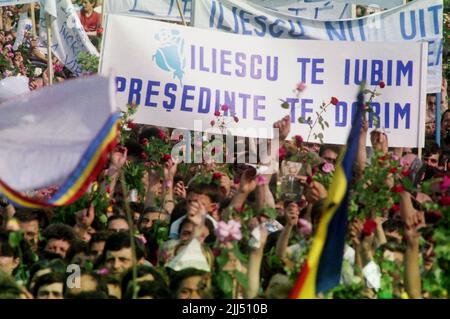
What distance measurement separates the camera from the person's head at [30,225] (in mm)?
7631

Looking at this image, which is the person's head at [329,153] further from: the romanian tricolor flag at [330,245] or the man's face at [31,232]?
the romanian tricolor flag at [330,245]

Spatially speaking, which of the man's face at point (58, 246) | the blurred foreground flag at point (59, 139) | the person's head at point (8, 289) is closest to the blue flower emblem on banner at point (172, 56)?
the man's face at point (58, 246)

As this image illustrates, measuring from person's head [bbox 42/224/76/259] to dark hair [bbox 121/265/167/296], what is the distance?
2.72 feet

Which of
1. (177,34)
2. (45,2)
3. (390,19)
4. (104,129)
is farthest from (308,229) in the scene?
(45,2)

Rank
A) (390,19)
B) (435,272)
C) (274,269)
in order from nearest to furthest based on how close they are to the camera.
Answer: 1. (435,272)
2. (274,269)
3. (390,19)

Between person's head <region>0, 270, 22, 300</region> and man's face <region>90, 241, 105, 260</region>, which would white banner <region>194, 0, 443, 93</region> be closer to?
man's face <region>90, 241, 105, 260</region>

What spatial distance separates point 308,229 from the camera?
Answer: 20.8 ft

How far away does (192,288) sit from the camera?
6.40 m

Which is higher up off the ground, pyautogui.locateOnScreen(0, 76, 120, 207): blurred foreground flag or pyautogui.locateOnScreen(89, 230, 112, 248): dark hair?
pyautogui.locateOnScreen(0, 76, 120, 207): blurred foreground flag

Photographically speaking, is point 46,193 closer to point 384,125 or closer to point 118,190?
point 118,190

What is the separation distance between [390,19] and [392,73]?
97 centimetres

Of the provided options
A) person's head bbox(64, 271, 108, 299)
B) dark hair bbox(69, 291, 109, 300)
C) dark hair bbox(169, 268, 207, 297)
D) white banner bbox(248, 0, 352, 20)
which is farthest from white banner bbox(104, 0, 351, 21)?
dark hair bbox(69, 291, 109, 300)

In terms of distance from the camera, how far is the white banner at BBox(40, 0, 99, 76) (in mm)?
12078
